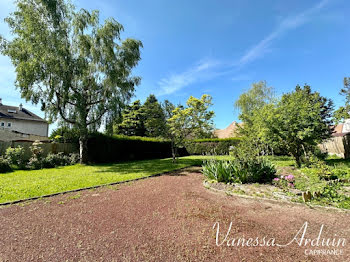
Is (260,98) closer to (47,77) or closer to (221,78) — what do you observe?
(221,78)

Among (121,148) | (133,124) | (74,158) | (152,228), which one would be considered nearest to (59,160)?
(74,158)

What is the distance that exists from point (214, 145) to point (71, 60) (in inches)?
659

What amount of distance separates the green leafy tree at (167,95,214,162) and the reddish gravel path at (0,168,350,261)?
7.69 metres

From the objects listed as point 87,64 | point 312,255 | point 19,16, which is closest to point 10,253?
point 312,255

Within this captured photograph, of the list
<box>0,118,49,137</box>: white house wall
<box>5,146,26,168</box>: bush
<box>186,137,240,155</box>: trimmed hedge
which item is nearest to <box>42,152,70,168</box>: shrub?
<box>5,146,26,168</box>: bush

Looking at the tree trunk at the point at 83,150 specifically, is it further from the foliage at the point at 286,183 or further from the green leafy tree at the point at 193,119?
the foliage at the point at 286,183

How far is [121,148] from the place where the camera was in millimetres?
15250

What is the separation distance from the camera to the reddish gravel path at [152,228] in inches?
89.0

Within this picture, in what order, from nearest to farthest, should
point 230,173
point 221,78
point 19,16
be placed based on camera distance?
point 230,173
point 19,16
point 221,78

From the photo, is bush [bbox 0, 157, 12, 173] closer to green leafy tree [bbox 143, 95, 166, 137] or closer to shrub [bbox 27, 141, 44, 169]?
shrub [bbox 27, 141, 44, 169]

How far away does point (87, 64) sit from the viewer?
1101 cm

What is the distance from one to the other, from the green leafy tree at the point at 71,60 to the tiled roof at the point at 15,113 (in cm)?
1945

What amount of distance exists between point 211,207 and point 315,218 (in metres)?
2.05

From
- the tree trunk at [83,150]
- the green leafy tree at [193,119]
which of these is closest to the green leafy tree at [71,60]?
the tree trunk at [83,150]
